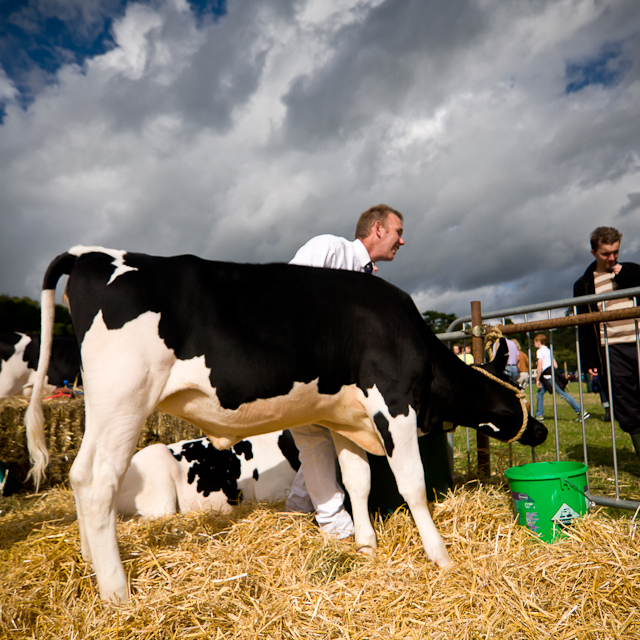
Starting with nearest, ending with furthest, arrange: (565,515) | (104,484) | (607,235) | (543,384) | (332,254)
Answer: (104,484) < (565,515) < (332,254) < (607,235) < (543,384)

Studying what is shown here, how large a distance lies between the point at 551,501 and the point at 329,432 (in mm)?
1581

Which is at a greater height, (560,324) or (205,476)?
(560,324)

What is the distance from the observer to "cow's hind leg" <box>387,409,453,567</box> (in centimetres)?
308

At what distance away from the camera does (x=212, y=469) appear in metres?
4.46

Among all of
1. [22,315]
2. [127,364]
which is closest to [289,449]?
[127,364]

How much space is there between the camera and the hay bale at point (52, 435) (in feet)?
18.6

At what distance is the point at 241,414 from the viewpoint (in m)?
2.80

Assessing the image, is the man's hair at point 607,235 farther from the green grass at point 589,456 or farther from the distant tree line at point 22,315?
the distant tree line at point 22,315

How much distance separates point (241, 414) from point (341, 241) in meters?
1.89

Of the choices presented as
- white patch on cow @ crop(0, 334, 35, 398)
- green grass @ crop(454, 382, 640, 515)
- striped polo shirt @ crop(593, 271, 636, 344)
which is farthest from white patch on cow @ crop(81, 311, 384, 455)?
white patch on cow @ crop(0, 334, 35, 398)

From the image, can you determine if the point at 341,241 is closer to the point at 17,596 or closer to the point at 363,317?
the point at 363,317

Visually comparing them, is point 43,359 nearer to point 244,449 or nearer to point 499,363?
point 244,449

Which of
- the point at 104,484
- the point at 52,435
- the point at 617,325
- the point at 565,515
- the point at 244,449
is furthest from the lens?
the point at 52,435

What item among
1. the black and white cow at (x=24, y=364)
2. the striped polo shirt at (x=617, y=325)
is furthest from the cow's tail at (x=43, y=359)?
the black and white cow at (x=24, y=364)
